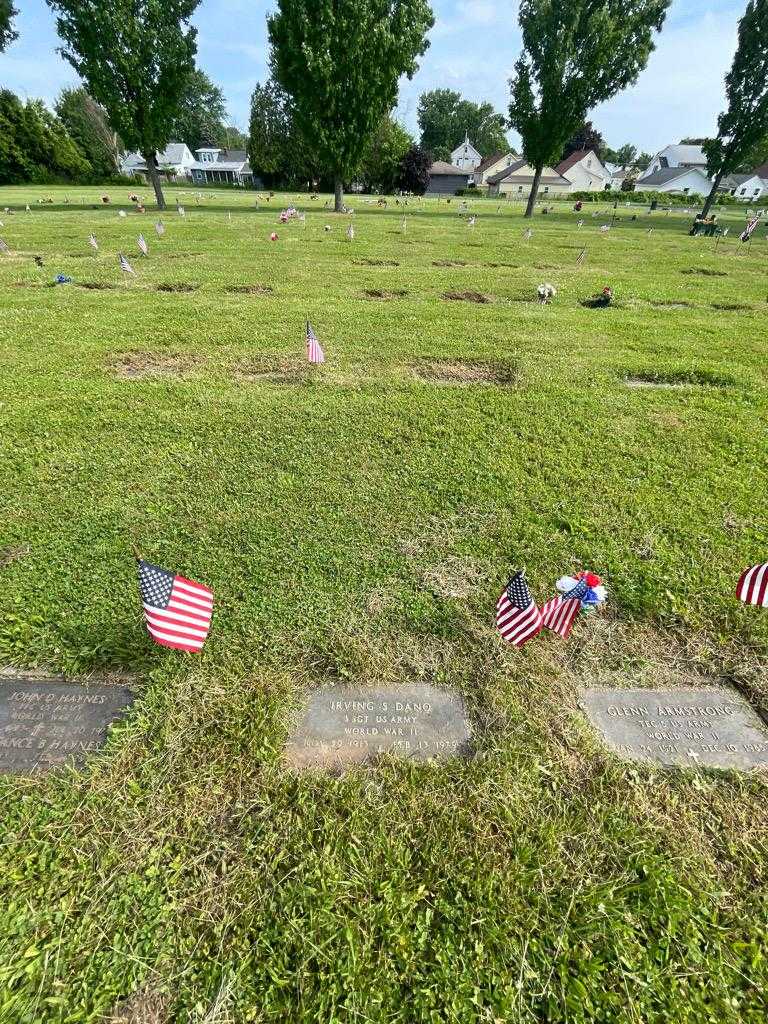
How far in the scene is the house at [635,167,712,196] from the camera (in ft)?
227

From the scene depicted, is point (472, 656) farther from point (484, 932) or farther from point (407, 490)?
point (407, 490)

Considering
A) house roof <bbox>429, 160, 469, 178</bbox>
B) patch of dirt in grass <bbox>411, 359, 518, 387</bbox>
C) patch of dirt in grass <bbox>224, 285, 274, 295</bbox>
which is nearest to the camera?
patch of dirt in grass <bbox>411, 359, 518, 387</bbox>

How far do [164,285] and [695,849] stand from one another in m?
12.5

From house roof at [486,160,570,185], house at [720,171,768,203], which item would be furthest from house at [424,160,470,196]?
house at [720,171,768,203]

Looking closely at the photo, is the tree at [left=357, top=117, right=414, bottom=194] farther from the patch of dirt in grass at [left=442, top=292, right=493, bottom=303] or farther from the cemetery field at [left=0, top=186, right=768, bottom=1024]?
the cemetery field at [left=0, top=186, right=768, bottom=1024]

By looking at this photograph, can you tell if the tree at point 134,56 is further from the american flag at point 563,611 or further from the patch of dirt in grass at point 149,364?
the american flag at point 563,611

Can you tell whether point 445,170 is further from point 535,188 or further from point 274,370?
point 274,370

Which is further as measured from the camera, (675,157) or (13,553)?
(675,157)

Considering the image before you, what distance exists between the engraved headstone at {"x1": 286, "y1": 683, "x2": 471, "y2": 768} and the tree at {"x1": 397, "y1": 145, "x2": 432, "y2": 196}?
6421 centimetres

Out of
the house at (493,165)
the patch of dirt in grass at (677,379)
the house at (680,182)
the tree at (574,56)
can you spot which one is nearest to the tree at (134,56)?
the tree at (574,56)

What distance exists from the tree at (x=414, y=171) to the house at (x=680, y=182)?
3598 centimetres

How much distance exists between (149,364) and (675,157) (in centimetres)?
10643

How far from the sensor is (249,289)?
10.9 metres

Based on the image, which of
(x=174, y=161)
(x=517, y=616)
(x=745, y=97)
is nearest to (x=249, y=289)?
(x=517, y=616)
